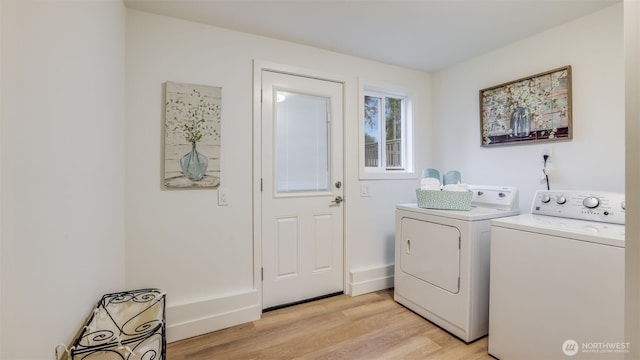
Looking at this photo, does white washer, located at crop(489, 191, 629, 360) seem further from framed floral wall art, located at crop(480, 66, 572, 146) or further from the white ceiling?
the white ceiling

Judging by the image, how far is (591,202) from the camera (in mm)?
1584

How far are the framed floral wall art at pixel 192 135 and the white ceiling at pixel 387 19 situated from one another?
0.51 meters

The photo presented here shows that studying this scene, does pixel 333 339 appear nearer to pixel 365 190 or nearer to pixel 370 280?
pixel 370 280

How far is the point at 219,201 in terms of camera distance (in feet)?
6.61

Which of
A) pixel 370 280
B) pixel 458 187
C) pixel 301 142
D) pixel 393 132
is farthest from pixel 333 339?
pixel 393 132

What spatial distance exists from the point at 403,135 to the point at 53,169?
2759mm

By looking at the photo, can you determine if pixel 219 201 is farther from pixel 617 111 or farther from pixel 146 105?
pixel 617 111

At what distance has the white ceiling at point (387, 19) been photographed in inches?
68.2

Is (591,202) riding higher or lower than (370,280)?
higher

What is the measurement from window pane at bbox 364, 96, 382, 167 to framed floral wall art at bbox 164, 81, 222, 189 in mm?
1412

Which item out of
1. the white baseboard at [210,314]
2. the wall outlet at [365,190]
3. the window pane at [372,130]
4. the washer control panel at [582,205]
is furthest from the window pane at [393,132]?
the white baseboard at [210,314]

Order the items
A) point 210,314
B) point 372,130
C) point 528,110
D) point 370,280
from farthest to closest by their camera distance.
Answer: point 372,130 → point 370,280 → point 528,110 → point 210,314

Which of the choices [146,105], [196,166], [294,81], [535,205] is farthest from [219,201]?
[535,205]

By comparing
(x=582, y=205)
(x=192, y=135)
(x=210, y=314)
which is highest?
(x=192, y=135)
